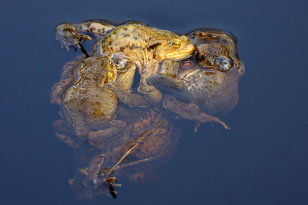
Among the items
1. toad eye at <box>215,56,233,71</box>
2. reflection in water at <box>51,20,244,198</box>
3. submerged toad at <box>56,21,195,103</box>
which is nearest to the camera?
reflection in water at <box>51,20,244,198</box>

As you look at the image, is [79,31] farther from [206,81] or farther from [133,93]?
[206,81]

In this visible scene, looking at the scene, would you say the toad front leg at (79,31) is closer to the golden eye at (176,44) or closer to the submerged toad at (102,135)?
the submerged toad at (102,135)

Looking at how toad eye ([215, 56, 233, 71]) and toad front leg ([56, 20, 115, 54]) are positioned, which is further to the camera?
toad front leg ([56, 20, 115, 54])

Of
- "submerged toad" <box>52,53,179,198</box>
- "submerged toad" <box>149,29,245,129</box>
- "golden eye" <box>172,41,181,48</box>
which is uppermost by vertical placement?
"golden eye" <box>172,41,181,48</box>

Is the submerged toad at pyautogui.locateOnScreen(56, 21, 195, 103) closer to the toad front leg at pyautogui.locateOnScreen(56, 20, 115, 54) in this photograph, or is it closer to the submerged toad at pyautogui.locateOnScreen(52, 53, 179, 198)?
the toad front leg at pyautogui.locateOnScreen(56, 20, 115, 54)

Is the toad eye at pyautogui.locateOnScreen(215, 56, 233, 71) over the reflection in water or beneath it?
over

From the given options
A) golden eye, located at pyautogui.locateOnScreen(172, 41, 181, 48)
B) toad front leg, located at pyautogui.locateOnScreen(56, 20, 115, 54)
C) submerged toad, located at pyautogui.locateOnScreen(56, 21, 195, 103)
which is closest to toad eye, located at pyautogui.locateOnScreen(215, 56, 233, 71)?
submerged toad, located at pyautogui.locateOnScreen(56, 21, 195, 103)

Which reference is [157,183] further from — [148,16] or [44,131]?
[148,16]

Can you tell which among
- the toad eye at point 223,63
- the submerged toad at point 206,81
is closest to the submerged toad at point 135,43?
the submerged toad at point 206,81
